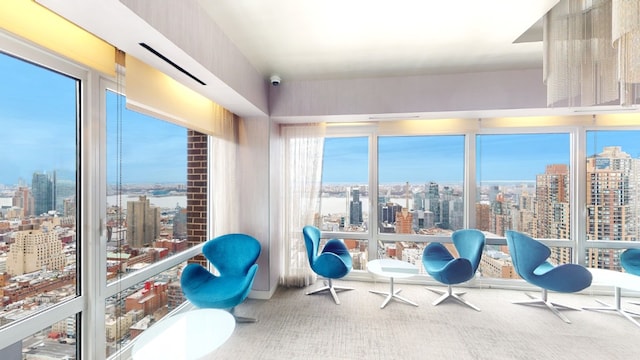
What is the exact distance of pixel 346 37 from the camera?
7.11 ft

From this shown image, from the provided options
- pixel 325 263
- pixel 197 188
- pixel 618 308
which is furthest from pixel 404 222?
pixel 197 188

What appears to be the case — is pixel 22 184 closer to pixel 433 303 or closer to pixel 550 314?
pixel 433 303

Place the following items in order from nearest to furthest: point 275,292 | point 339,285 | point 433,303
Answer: point 433,303, point 275,292, point 339,285

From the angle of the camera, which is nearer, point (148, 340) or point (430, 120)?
point (148, 340)

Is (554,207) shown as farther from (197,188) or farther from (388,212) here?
(197,188)

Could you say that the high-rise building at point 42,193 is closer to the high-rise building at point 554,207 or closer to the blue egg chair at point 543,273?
the blue egg chair at point 543,273

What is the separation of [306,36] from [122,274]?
2437 mm

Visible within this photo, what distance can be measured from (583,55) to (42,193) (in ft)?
11.8

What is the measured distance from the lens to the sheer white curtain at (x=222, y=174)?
9.46 ft

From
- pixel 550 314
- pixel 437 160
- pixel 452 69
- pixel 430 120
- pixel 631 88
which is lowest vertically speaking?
pixel 550 314

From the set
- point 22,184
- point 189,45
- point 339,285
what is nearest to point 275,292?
point 339,285

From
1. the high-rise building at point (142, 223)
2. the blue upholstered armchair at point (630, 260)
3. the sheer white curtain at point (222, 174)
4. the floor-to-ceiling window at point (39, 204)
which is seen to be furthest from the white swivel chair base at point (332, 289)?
the blue upholstered armchair at point (630, 260)

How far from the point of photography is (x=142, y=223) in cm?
214

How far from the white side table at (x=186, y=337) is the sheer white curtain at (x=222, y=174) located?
3.60 ft
